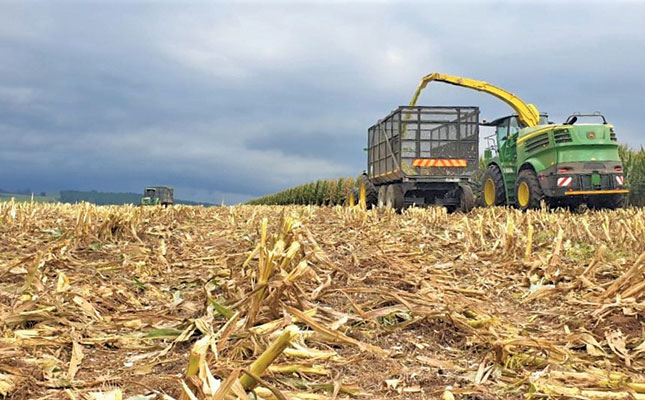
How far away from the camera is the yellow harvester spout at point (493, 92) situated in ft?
53.5

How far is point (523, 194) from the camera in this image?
1374 cm

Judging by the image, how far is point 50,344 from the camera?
2.55m

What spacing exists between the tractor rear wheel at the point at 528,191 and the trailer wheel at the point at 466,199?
1153 mm

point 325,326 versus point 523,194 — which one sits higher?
point 523,194

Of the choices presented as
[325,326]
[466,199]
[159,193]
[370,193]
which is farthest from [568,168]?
[159,193]

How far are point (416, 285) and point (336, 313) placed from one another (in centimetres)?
107

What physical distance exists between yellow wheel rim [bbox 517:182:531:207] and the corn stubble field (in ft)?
28.1

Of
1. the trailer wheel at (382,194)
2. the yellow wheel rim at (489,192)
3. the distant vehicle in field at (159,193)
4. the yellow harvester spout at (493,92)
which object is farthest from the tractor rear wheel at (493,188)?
the distant vehicle in field at (159,193)

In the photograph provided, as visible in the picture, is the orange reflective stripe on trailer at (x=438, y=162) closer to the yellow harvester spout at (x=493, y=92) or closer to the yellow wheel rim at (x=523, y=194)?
the yellow wheel rim at (x=523, y=194)

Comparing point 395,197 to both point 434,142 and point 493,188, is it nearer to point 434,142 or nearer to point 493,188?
point 434,142

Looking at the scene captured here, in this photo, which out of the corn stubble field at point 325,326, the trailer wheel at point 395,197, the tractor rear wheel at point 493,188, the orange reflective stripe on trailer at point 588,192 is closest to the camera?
the corn stubble field at point 325,326

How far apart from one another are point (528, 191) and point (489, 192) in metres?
2.51

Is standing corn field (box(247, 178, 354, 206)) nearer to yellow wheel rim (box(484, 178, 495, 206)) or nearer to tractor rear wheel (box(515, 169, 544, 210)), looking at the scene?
yellow wheel rim (box(484, 178, 495, 206))

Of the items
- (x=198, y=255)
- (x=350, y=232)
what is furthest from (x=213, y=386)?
(x=350, y=232)
